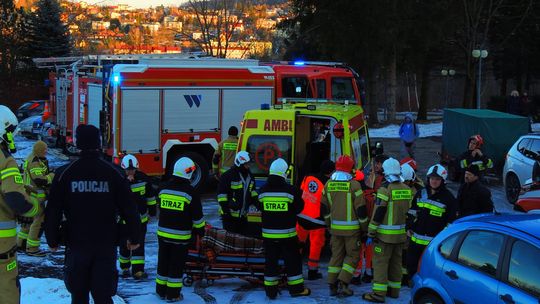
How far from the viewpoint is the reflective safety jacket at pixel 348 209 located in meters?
7.13

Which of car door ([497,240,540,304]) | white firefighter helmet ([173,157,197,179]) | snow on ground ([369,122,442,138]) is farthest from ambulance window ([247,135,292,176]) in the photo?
snow on ground ([369,122,442,138])

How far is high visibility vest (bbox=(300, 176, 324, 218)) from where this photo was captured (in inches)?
307

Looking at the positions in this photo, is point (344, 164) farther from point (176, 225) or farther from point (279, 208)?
point (176, 225)

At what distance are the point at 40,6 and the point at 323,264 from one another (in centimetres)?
3735

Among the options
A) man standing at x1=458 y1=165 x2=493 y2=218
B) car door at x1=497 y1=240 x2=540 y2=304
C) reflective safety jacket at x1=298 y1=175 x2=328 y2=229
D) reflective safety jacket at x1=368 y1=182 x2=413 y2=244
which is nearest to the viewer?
car door at x1=497 y1=240 x2=540 y2=304

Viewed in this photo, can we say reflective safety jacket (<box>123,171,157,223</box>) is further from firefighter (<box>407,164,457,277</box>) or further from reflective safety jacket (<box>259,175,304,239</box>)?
firefighter (<box>407,164,457,277</box>)

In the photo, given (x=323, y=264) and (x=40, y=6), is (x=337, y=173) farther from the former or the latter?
(x=40, y=6)

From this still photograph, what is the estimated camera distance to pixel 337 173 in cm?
723

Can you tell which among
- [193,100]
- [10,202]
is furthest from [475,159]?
[10,202]

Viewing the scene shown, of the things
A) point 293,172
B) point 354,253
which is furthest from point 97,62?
point 354,253

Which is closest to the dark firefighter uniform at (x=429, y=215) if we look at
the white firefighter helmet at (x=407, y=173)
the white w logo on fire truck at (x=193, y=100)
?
the white firefighter helmet at (x=407, y=173)

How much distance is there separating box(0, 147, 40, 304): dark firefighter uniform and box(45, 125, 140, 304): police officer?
8.5 inches

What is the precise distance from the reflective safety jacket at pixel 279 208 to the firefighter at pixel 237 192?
1168 millimetres

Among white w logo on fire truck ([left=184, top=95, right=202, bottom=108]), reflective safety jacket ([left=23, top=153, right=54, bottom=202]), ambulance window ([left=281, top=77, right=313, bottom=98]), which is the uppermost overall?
ambulance window ([left=281, top=77, right=313, bottom=98])
